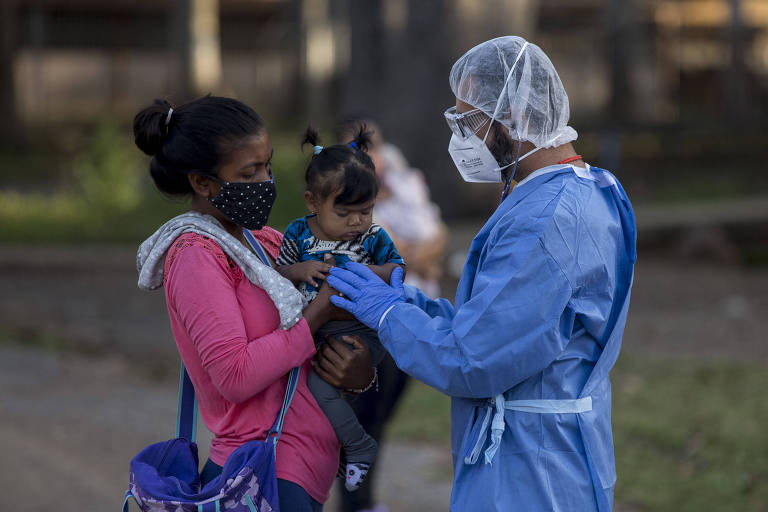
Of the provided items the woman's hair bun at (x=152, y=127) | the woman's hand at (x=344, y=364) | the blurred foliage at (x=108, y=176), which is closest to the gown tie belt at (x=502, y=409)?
the woman's hand at (x=344, y=364)

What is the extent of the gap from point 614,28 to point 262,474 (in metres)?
17.6

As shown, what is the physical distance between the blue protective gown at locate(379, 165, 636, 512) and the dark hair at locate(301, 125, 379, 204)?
315 mm

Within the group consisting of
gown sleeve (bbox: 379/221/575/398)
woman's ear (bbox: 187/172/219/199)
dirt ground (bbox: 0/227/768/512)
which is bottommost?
dirt ground (bbox: 0/227/768/512)

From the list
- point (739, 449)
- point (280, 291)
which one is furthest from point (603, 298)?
point (739, 449)

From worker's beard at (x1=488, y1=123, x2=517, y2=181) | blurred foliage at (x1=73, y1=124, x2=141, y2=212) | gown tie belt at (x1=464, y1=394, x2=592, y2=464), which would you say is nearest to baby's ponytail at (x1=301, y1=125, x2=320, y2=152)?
worker's beard at (x1=488, y1=123, x2=517, y2=181)

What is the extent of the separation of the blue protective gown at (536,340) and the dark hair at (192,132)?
0.60 m

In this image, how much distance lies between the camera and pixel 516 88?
98.1 inches

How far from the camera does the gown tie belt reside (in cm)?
243

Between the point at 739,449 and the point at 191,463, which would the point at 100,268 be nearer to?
the point at 739,449

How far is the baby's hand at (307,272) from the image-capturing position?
2584mm

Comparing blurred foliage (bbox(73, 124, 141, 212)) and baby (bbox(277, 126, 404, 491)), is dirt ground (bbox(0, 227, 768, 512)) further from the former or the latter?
baby (bbox(277, 126, 404, 491))

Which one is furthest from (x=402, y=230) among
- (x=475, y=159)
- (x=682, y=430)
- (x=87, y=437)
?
(x=87, y=437)

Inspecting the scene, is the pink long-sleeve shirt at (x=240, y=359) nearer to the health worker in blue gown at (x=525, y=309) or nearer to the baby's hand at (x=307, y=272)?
the baby's hand at (x=307, y=272)

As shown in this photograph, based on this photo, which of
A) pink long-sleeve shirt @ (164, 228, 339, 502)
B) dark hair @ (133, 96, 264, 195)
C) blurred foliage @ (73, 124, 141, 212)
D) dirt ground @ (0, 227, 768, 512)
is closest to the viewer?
pink long-sleeve shirt @ (164, 228, 339, 502)
